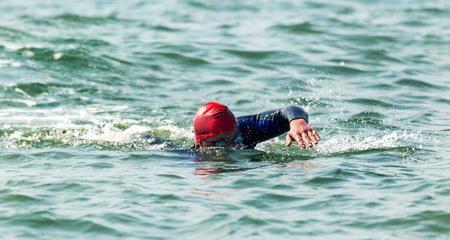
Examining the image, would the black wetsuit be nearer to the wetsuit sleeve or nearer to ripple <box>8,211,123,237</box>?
the wetsuit sleeve

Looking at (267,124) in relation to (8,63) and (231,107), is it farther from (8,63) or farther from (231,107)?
(8,63)

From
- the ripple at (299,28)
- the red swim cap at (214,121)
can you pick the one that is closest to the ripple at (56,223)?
the red swim cap at (214,121)

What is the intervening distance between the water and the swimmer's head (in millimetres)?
181

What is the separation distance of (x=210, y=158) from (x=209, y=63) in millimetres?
7069

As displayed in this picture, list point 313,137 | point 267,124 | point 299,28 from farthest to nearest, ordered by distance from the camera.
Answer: point 299,28 → point 267,124 → point 313,137

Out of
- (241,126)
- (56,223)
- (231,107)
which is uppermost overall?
(241,126)

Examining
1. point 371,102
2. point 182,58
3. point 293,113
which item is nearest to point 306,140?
point 293,113

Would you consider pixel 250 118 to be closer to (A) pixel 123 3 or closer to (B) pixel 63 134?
(B) pixel 63 134

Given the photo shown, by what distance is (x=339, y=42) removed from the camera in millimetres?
19469

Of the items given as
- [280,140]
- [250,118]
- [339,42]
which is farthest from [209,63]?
[250,118]

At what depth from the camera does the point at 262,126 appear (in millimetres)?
10648

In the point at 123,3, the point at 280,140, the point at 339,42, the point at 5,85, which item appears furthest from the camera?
the point at 123,3

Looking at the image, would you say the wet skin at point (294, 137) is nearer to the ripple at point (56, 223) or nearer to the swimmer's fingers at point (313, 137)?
the swimmer's fingers at point (313, 137)

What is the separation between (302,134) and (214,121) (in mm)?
1050
